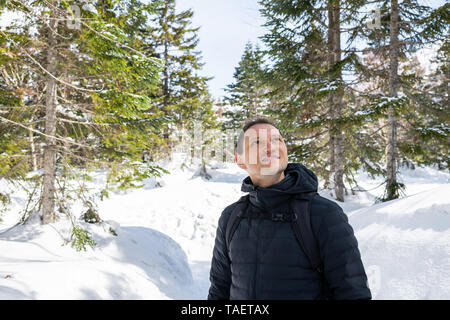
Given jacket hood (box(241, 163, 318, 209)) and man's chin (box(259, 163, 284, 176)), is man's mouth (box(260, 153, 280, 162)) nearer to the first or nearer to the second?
man's chin (box(259, 163, 284, 176))

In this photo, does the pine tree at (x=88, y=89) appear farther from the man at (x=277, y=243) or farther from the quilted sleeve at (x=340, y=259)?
the quilted sleeve at (x=340, y=259)

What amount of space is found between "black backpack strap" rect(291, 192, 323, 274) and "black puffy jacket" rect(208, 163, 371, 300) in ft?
0.10

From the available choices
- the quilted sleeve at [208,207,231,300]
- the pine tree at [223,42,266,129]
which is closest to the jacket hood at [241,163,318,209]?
the quilted sleeve at [208,207,231,300]

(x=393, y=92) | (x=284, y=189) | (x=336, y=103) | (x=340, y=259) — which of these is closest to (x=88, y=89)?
(x=284, y=189)

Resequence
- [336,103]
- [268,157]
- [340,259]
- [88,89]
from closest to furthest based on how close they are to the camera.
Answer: [340,259] → [268,157] → [88,89] → [336,103]

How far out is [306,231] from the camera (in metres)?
1.46

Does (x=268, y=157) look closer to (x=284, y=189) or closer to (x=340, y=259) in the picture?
(x=284, y=189)

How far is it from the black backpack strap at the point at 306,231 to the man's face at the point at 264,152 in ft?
0.96

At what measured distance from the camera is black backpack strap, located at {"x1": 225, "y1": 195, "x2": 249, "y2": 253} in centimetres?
176

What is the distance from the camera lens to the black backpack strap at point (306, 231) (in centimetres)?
144

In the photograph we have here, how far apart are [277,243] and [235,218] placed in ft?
1.27
